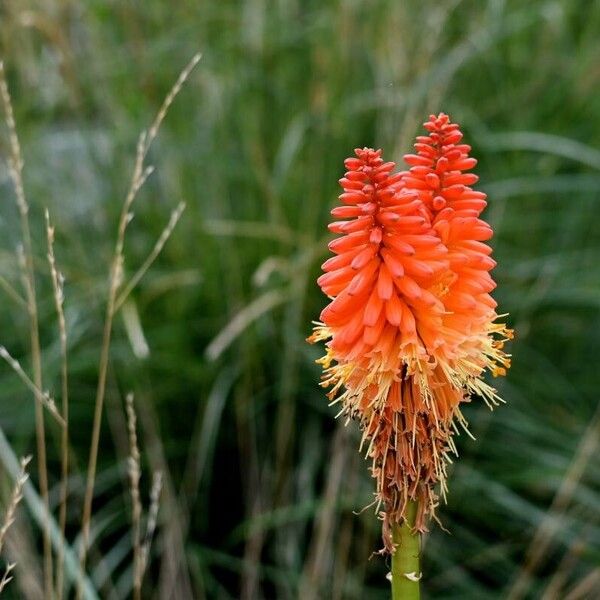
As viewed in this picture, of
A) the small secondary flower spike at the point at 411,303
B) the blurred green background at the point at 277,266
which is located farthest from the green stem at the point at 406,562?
the blurred green background at the point at 277,266

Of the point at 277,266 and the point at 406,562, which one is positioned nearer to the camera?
the point at 406,562

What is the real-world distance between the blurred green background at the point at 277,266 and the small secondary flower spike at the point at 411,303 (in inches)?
57.6

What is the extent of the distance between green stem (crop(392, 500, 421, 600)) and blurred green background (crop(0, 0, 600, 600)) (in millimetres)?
1519

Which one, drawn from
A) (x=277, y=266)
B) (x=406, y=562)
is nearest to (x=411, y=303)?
(x=406, y=562)

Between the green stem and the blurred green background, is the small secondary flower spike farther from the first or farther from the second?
the blurred green background

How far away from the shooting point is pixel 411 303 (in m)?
1.22

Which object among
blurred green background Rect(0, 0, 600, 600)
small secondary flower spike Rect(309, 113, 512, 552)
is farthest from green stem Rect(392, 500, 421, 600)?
blurred green background Rect(0, 0, 600, 600)

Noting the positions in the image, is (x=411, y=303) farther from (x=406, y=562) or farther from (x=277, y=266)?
(x=277, y=266)

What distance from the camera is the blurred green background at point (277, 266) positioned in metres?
3.10

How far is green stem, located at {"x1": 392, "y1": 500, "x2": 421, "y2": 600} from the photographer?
109 centimetres

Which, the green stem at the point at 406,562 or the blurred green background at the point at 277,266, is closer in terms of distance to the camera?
the green stem at the point at 406,562

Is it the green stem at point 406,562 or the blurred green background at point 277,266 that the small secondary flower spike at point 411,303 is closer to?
the green stem at point 406,562

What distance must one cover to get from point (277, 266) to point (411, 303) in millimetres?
1955

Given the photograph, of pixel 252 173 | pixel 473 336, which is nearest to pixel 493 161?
pixel 252 173
